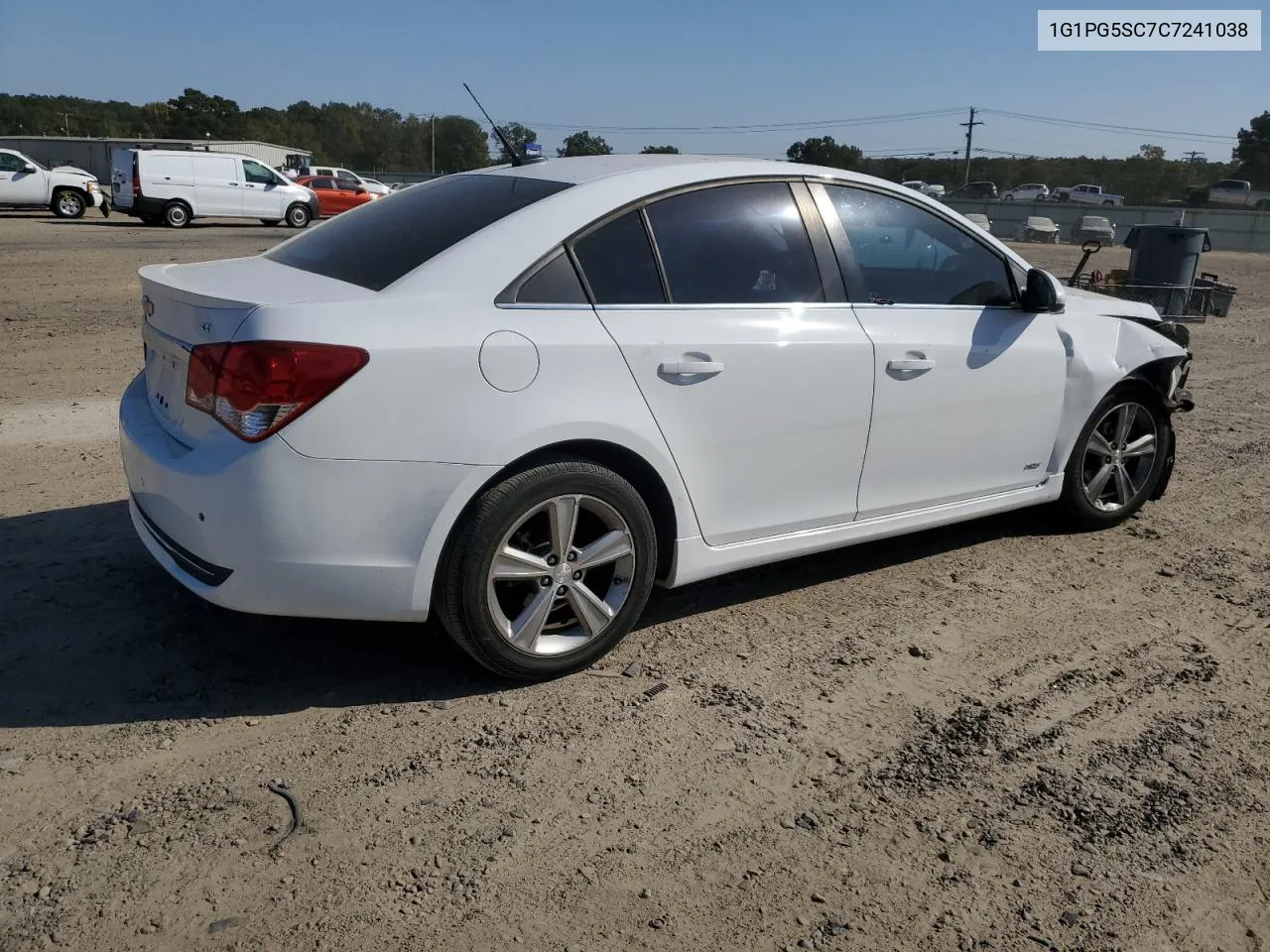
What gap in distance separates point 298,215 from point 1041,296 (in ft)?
90.7

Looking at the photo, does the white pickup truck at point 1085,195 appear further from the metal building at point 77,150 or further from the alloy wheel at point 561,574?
the alloy wheel at point 561,574

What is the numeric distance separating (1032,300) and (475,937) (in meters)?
3.59

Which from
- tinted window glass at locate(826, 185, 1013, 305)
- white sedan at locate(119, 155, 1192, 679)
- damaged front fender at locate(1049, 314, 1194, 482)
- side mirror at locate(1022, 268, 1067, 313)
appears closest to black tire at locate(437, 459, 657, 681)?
white sedan at locate(119, 155, 1192, 679)

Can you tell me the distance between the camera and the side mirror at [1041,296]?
4.72 metres

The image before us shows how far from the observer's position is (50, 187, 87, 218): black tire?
90.8 ft

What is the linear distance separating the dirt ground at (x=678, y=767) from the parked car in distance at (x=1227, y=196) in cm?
6147

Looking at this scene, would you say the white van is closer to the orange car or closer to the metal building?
the orange car

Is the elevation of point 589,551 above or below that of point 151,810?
above

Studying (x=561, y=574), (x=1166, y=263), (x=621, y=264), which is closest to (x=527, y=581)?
(x=561, y=574)

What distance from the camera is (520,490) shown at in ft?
11.1

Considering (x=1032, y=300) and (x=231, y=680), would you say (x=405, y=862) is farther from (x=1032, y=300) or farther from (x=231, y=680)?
(x=1032, y=300)

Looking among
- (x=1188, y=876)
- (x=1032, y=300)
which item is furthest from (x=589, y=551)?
(x=1032, y=300)

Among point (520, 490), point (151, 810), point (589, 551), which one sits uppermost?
point (520, 490)

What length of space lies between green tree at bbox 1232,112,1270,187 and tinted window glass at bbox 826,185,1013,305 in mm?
85989
